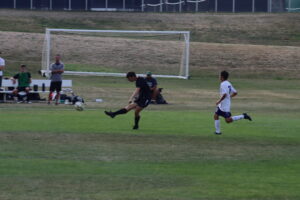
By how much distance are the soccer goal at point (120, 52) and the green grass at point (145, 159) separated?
25284mm

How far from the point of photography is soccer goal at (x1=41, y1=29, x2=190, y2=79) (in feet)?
163

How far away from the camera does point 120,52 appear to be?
5416cm

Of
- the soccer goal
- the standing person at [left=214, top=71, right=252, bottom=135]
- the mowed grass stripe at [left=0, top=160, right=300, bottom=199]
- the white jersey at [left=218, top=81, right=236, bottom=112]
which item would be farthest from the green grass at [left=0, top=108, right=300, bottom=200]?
the soccer goal

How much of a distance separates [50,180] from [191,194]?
243cm

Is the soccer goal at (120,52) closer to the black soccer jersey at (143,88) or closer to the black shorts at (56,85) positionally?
the black shorts at (56,85)

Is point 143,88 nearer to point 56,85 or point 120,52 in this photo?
point 56,85

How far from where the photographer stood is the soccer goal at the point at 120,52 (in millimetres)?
49656

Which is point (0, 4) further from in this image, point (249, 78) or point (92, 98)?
point (92, 98)

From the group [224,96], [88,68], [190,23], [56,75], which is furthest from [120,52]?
[224,96]

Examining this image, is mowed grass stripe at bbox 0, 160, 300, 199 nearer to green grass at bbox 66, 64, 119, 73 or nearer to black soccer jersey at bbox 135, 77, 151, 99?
black soccer jersey at bbox 135, 77, 151, 99

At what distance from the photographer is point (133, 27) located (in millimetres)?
63125

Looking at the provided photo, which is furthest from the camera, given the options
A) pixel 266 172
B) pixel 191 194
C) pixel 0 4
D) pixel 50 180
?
pixel 0 4

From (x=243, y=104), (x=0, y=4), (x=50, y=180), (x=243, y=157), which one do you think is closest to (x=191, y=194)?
(x=50, y=180)

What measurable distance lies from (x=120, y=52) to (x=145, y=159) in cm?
3843
